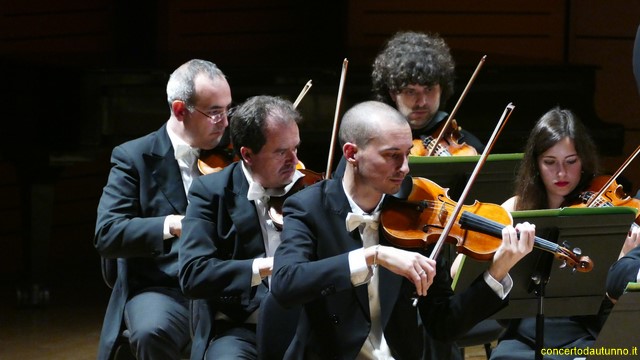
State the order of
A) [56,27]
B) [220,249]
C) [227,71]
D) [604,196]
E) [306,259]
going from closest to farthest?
[306,259]
[220,249]
[604,196]
[227,71]
[56,27]

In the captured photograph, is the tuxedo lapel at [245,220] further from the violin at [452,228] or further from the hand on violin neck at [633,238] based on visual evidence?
the hand on violin neck at [633,238]

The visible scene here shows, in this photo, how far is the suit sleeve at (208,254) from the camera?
307 centimetres

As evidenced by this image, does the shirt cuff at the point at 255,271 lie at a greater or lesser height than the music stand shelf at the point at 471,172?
lesser

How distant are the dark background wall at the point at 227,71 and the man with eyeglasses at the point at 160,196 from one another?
56.4 inches

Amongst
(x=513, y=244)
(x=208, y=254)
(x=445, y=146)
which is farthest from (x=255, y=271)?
(x=445, y=146)

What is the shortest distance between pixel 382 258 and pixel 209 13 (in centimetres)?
458

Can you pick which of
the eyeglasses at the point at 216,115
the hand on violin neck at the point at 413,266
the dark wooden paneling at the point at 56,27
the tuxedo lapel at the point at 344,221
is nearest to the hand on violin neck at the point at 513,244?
the hand on violin neck at the point at 413,266

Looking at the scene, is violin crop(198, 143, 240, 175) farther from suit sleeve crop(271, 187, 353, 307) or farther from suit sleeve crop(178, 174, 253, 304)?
suit sleeve crop(271, 187, 353, 307)

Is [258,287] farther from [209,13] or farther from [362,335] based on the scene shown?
[209,13]

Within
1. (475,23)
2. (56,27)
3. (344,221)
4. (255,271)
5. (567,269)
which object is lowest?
(56,27)

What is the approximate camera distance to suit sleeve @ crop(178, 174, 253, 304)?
10.1 feet

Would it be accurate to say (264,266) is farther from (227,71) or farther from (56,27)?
(56,27)

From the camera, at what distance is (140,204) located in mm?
3623

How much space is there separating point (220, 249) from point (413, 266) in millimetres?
802
